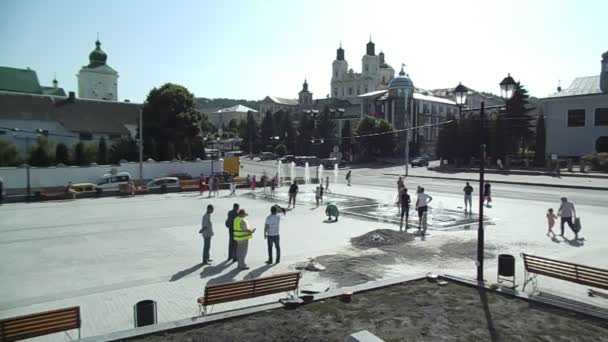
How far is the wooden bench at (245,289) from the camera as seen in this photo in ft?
28.0

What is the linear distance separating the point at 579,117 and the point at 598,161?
10.3 meters

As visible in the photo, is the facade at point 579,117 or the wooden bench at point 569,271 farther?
the facade at point 579,117

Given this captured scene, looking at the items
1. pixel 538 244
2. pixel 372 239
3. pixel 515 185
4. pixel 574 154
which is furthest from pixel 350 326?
pixel 574 154

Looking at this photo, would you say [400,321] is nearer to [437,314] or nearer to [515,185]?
[437,314]

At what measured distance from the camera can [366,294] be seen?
9.74m

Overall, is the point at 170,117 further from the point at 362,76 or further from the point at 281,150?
the point at 362,76

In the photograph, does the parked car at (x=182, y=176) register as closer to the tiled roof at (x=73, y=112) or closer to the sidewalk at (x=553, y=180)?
the tiled roof at (x=73, y=112)

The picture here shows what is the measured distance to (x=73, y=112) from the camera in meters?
59.1

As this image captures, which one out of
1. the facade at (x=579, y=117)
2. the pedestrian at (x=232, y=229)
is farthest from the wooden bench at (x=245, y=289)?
the facade at (x=579, y=117)

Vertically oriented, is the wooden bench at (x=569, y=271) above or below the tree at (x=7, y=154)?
below

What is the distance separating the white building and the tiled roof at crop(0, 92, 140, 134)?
920 inches

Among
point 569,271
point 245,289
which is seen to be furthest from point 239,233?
point 569,271

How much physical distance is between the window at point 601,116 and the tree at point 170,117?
48.7m

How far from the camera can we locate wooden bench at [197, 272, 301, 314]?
→ 8531mm
